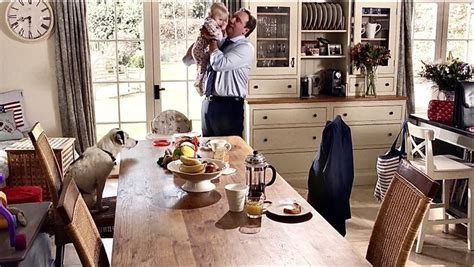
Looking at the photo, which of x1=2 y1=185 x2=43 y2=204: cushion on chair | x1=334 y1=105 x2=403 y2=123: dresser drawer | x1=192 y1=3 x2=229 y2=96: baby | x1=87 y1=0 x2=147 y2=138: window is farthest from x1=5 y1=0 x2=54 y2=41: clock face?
x1=334 y1=105 x2=403 y2=123: dresser drawer

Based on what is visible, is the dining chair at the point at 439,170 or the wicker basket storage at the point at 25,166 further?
the wicker basket storage at the point at 25,166

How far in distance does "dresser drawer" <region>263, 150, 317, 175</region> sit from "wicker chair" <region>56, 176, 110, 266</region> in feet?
10.2

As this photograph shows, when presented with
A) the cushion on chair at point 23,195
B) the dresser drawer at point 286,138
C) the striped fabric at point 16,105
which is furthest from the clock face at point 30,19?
the dresser drawer at point 286,138

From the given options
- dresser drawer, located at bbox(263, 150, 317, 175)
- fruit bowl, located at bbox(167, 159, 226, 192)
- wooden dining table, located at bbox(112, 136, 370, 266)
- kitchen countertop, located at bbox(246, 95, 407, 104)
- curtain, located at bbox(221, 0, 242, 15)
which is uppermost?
curtain, located at bbox(221, 0, 242, 15)

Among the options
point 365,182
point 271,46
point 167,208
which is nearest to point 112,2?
point 271,46

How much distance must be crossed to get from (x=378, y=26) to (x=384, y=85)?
0.58 meters

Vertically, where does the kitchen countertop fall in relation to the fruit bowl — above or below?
above

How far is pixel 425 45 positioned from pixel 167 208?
432cm

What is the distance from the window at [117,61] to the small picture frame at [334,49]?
1836mm

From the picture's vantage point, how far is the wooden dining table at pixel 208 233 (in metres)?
1.71

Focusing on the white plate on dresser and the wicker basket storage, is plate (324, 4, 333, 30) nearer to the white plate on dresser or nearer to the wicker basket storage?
the white plate on dresser

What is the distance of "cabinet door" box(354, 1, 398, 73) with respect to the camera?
16.5ft

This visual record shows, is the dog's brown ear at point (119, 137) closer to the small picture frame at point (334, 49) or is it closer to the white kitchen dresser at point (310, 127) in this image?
the white kitchen dresser at point (310, 127)

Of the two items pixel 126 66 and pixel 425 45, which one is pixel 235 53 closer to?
pixel 126 66
